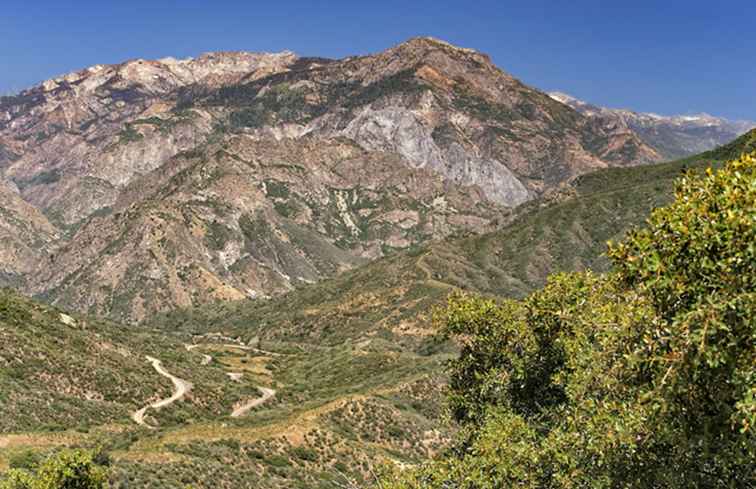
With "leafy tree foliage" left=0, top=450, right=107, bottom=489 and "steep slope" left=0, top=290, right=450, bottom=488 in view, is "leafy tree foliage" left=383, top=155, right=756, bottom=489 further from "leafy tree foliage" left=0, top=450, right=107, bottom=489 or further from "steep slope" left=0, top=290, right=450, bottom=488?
"steep slope" left=0, top=290, right=450, bottom=488

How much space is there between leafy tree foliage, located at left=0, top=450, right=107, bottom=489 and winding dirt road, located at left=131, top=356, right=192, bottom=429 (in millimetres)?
54409

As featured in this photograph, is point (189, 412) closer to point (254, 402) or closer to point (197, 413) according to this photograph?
point (197, 413)

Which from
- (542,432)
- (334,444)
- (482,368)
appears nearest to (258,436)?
(334,444)

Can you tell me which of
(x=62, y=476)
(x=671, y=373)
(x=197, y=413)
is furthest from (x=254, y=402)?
(x=671, y=373)

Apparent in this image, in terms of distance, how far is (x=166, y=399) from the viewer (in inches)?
3816

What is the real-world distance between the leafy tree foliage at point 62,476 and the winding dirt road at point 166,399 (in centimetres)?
5441

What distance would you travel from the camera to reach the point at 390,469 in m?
23.9

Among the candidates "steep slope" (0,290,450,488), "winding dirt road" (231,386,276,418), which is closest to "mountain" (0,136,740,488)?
"steep slope" (0,290,450,488)

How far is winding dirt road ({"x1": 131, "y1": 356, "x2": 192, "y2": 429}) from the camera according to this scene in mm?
84363

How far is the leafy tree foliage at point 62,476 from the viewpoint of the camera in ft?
90.2

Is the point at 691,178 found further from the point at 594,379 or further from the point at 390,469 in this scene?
the point at 390,469

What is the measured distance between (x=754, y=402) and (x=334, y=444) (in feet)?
201

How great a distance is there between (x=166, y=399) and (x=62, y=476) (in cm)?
7254

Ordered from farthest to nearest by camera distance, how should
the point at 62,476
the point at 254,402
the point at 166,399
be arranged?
1. the point at 254,402
2. the point at 166,399
3. the point at 62,476
